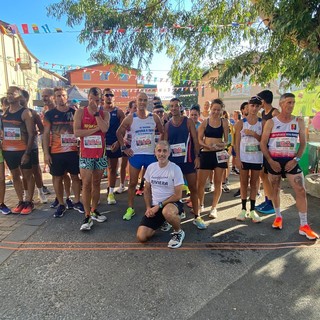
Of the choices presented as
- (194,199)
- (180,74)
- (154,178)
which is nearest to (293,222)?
(194,199)

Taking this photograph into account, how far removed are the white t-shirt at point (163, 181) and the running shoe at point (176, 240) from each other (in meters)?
0.50

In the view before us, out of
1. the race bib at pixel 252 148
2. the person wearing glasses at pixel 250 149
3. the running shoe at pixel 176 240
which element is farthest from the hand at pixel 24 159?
the race bib at pixel 252 148

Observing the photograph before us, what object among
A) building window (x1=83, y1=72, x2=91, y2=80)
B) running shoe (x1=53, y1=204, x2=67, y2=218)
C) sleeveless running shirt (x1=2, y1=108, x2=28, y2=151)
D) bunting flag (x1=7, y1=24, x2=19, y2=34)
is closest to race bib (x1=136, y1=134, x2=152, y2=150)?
running shoe (x1=53, y1=204, x2=67, y2=218)

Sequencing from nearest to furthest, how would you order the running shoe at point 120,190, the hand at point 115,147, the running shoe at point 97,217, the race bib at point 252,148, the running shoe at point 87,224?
the running shoe at point 87,224
the race bib at point 252,148
the running shoe at point 97,217
the hand at point 115,147
the running shoe at point 120,190

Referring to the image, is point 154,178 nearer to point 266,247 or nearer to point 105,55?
point 266,247

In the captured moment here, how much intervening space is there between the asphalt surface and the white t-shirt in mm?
624

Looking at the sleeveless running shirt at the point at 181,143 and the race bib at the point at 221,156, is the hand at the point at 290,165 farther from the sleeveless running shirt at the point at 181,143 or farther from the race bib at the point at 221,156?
the sleeveless running shirt at the point at 181,143

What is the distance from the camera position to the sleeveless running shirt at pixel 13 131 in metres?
4.40

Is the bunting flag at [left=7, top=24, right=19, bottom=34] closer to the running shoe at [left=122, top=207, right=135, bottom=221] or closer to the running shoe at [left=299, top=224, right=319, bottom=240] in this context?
the running shoe at [left=122, top=207, right=135, bottom=221]

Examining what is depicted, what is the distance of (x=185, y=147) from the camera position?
13.1 ft

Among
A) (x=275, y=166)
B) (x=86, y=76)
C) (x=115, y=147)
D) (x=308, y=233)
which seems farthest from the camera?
(x=86, y=76)

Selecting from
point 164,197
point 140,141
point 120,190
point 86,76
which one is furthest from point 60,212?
point 86,76

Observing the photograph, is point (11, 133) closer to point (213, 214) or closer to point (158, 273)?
Answer: point (158, 273)

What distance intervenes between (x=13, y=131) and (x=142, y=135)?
2.16 metres
